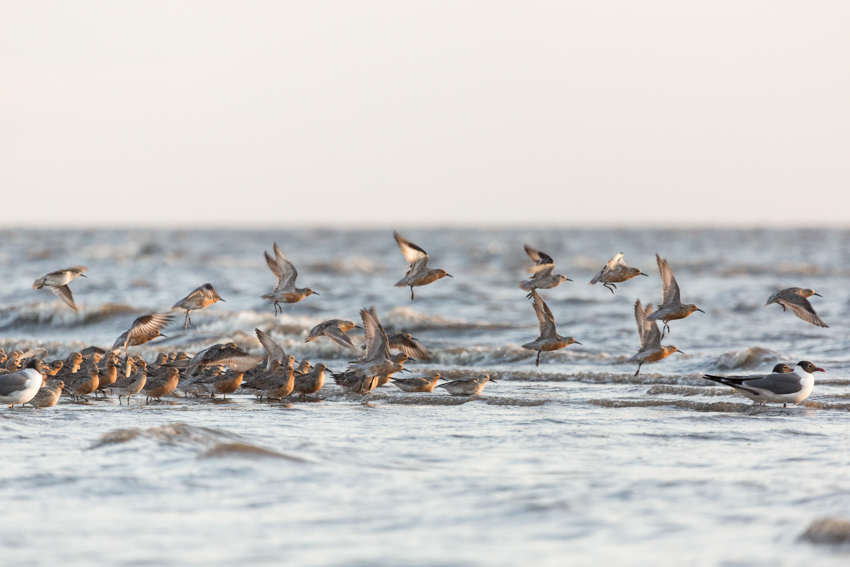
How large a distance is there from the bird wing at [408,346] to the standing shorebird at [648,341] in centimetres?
272

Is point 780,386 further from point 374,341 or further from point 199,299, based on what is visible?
point 199,299

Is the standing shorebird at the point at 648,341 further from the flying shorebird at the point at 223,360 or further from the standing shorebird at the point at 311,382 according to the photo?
the flying shorebird at the point at 223,360

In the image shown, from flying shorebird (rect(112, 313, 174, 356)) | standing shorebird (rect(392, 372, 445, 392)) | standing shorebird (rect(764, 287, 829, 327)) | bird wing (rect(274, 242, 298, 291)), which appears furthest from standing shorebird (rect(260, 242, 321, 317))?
standing shorebird (rect(764, 287, 829, 327))

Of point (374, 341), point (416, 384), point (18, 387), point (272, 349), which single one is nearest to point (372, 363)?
point (374, 341)

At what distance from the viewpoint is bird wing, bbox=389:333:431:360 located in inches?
475

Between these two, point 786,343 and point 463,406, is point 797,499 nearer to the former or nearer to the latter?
point 463,406

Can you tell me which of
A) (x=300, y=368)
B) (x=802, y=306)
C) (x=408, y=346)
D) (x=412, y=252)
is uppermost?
(x=412, y=252)

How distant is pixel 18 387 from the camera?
8.98 m

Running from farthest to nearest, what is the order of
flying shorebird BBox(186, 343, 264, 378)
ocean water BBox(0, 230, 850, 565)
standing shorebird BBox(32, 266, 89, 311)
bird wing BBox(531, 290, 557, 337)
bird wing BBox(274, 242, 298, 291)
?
standing shorebird BBox(32, 266, 89, 311) → bird wing BBox(531, 290, 557, 337) → bird wing BBox(274, 242, 298, 291) → flying shorebird BBox(186, 343, 264, 378) → ocean water BBox(0, 230, 850, 565)

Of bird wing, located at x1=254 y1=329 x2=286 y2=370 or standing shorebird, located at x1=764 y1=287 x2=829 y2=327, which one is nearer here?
standing shorebird, located at x1=764 y1=287 x2=829 y2=327

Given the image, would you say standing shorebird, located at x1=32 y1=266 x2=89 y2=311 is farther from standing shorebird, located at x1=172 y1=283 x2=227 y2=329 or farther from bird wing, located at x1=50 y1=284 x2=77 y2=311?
standing shorebird, located at x1=172 y1=283 x2=227 y2=329

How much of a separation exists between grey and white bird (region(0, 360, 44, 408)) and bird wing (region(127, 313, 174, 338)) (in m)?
2.05

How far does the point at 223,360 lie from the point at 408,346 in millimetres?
2500

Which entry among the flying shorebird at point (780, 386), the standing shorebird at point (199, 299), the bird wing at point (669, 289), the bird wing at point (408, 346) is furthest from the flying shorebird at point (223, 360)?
the flying shorebird at point (780, 386)
